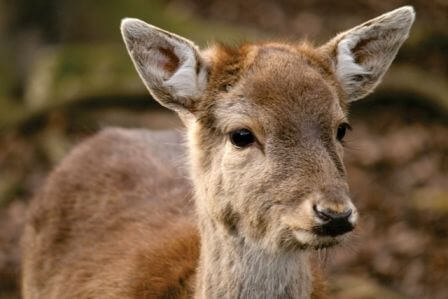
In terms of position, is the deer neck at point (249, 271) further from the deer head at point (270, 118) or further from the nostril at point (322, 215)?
the nostril at point (322, 215)

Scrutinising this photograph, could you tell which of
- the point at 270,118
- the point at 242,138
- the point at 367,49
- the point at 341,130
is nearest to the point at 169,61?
the point at 242,138

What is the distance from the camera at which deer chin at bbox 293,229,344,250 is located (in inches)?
223

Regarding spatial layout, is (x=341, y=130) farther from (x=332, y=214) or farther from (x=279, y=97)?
(x=332, y=214)

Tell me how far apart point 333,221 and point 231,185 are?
88 centimetres

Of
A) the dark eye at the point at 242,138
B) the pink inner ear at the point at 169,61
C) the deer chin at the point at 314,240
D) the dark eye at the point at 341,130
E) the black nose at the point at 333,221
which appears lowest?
the deer chin at the point at 314,240

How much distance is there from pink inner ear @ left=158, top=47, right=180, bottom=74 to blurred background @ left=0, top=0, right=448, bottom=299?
4622mm

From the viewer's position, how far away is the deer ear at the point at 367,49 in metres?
6.71

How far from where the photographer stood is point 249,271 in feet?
20.6

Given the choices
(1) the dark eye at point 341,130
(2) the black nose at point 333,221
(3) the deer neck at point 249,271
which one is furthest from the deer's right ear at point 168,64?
(2) the black nose at point 333,221

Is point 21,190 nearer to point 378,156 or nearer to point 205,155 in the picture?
point 378,156

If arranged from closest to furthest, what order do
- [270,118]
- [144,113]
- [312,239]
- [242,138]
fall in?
[312,239], [270,118], [242,138], [144,113]

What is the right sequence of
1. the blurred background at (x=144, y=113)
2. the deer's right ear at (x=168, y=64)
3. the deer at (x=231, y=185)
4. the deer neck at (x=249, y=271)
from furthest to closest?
the blurred background at (x=144, y=113) < the deer's right ear at (x=168, y=64) < the deer neck at (x=249, y=271) < the deer at (x=231, y=185)

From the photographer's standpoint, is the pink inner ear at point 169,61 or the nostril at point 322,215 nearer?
the nostril at point 322,215

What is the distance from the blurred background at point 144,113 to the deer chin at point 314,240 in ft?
15.9
